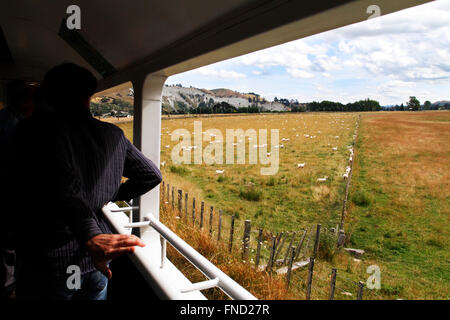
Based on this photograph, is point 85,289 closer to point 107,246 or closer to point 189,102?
point 107,246

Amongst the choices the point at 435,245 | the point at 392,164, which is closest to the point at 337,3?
the point at 435,245

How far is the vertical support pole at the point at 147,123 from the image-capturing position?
6.65 ft

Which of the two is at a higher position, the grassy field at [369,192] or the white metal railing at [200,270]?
the white metal railing at [200,270]

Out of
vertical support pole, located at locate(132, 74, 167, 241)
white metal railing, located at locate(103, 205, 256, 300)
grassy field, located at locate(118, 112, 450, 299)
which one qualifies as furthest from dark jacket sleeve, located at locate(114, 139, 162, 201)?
grassy field, located at locate(118, 112, 450, 299)

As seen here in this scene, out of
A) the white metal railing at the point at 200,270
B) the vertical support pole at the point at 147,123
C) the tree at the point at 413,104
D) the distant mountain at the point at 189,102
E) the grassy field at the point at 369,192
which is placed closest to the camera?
the white metal railing at the point at 200,270

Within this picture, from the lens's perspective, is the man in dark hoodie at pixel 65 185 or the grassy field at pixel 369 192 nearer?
the man in dark hoodie at pixel 65 185

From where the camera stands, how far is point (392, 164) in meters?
23.6

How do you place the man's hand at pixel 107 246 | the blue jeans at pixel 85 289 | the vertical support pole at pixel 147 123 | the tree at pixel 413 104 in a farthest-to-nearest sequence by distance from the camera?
the tree at pixel 413 104
the vertical support pole at pixel 147 123
the blue jeans at pixel 85 289
the man's hand at pixel 107 246

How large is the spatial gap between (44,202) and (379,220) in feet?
59.7

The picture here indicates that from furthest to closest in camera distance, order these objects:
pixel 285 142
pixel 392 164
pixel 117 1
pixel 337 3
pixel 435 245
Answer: pixel 285 142 → pixel 392 164 → pixel 435 245 → pixel 117 1 → pixel 337 3

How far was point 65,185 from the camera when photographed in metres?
0.74

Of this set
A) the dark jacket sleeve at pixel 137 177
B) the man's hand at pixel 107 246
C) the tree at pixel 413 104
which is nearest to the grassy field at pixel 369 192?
the tree at pixel 413 104

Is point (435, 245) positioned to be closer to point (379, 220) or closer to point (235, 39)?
point (379, 220)

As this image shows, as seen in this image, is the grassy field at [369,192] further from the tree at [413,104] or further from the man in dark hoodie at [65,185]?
the man in dark hoodie at [65,185]
